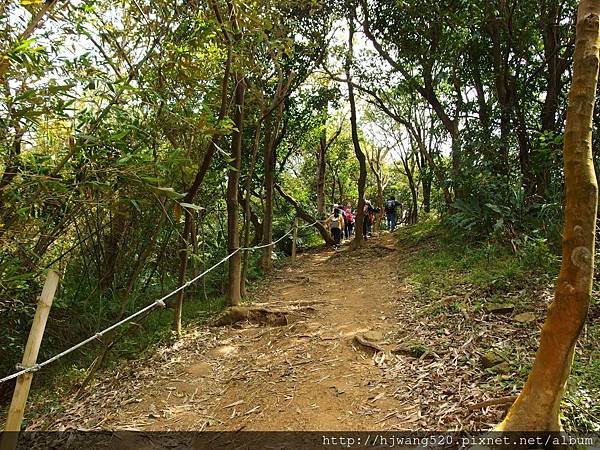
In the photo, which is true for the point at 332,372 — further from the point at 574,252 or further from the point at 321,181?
the point at 321,181

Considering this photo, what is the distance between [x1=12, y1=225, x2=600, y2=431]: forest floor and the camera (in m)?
3.45

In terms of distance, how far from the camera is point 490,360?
145 inches

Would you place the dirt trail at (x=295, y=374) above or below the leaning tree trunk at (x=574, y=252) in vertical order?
below

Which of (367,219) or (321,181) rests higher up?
(321,181)

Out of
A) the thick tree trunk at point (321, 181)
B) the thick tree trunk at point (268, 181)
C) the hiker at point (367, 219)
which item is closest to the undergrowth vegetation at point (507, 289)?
the thick tree trunk at point (268, 181)

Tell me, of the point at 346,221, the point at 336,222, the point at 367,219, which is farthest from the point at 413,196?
the point at 336,222

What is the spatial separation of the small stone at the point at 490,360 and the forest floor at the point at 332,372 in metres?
0.01

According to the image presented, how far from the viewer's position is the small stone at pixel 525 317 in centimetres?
436

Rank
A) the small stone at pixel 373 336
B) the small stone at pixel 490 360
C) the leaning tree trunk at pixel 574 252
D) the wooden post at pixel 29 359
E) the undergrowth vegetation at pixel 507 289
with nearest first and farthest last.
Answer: the leaning tree trunk at pixel 574 252 → the wooden post at pixel 29 359 → the undergrowth vegetation at pixel 507 289 → the small stone at pixel 490 360 → the small stone at pixel 373 336

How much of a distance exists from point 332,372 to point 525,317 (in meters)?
2.14

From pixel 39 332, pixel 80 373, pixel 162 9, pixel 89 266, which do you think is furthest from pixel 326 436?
pixel 89 266

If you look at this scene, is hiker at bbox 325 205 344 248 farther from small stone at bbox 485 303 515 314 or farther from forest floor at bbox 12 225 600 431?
small stone at bbox 485 303 515 314

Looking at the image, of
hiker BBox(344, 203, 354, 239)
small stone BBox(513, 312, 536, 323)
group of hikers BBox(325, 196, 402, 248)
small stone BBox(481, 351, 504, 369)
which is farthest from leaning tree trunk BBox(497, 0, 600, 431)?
hiker BBox(344, 203, 354, 239)

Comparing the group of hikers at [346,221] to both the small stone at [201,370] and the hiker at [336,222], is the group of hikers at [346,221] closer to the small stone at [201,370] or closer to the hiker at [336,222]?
the hiker at [336,222]
